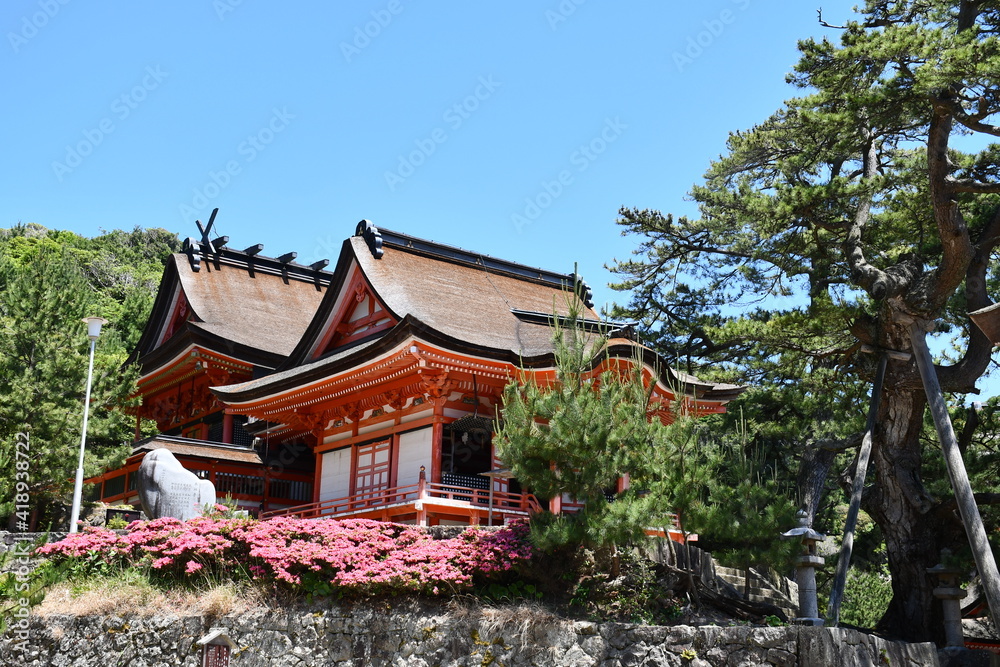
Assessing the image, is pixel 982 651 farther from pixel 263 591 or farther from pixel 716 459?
pixel 263 591

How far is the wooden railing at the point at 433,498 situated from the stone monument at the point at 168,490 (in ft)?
10.1

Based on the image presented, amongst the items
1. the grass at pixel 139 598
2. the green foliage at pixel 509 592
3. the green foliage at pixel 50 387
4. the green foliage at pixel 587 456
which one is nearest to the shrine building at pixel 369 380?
the green foliage at pixel 587 456

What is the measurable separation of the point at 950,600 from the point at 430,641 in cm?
813

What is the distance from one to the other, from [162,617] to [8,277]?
1066 inches

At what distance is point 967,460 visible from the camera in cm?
1602

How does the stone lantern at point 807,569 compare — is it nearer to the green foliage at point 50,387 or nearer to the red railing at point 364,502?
the red railing at point 364,502

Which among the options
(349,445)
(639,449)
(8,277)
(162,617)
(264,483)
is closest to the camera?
(639,449)

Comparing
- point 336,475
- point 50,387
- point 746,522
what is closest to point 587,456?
point 746,522

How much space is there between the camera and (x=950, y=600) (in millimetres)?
13297

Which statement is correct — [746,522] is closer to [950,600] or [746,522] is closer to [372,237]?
[950,600]

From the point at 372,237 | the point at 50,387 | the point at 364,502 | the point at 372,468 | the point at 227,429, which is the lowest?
the point at 364,502

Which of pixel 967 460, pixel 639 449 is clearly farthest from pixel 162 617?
pixel 967 460

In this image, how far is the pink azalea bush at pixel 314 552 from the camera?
11000mm

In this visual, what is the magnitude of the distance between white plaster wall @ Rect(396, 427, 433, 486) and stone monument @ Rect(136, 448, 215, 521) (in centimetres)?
397
